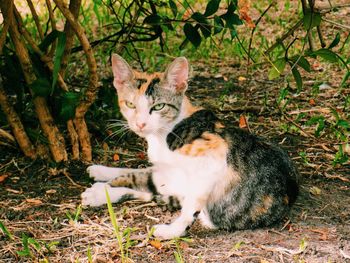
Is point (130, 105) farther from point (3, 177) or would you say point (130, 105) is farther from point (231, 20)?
point (3, 177)

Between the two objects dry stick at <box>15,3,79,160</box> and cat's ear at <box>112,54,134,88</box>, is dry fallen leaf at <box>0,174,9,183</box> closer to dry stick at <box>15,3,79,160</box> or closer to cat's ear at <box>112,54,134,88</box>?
dry stick at <box>15,3,79,160</box>

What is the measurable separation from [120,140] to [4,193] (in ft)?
3.31

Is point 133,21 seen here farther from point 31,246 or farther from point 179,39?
point 179,39

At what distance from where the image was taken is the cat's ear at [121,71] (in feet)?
10.1

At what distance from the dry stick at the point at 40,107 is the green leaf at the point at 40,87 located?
8 cm

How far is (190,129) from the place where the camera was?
2.97 m

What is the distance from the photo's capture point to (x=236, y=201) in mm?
2791

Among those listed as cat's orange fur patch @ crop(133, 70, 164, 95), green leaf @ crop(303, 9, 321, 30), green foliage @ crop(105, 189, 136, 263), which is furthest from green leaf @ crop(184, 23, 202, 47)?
green foliage @ crop(105, 189, 136, 263)

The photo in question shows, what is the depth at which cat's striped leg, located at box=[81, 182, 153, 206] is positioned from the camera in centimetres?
299

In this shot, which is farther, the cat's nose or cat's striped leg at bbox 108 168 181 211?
cat's striped leg at bbox 108 168 181 211

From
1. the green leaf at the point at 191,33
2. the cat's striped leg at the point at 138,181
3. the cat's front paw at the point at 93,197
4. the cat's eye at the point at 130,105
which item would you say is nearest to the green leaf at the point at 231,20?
the green leaf at the point at 191,33

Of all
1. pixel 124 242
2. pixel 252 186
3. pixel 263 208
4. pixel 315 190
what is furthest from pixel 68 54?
pixel 315 190

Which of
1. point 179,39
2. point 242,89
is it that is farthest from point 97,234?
point 179,39

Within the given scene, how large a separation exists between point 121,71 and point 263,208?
44.7 inches
